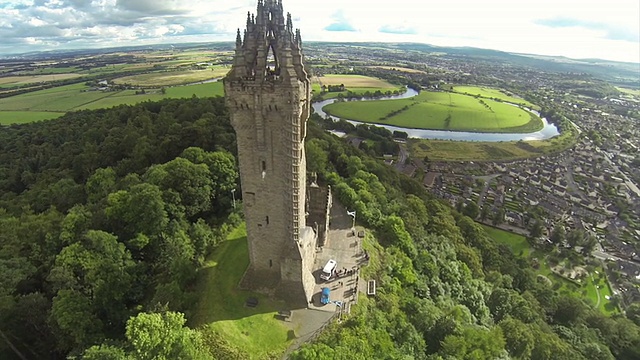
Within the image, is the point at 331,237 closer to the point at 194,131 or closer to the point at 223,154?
the point at 223,154

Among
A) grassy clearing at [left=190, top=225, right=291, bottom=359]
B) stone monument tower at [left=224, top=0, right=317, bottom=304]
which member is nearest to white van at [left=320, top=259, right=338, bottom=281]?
stone monument tower at [left=224, top=0, right=317, bottom=304]

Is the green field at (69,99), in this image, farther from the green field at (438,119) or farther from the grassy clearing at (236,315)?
the grassy clearing at (236,315)

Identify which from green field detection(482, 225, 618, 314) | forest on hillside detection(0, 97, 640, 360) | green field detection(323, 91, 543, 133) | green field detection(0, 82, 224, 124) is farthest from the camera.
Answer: green field detection(323, 91, 543, 133)

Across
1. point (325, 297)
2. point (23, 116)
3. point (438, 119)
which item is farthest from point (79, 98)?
→ point (438, 119)

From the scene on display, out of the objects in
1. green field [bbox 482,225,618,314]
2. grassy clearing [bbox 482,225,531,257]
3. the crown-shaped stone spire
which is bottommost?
green field [bbox 482,225,618,314]

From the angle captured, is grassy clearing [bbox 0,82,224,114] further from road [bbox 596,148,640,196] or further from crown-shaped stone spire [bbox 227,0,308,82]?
road [bbox 596,148,640,196]

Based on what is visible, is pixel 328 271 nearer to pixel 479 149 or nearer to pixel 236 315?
pixel 236 315

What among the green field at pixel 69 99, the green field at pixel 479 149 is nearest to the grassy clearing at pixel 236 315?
the green field at pixel 479 149

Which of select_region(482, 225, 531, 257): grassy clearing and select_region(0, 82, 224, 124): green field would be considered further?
select_region(0, 82, 224, 124): green field
